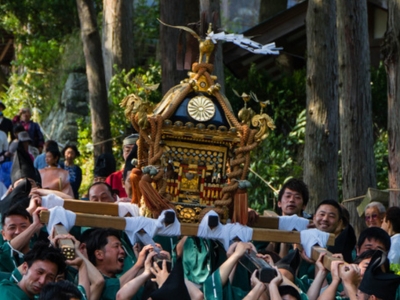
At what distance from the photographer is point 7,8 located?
27.9 meters

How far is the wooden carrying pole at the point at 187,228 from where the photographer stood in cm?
1021

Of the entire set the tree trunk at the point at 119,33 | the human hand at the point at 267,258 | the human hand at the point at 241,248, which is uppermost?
the tree trunk at the point at 119,33

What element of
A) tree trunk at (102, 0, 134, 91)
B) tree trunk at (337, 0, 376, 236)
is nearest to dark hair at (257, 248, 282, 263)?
tree trunk at (337, 0, 376, 236)

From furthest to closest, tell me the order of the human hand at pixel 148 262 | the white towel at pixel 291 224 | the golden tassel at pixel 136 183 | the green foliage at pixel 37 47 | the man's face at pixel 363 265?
1. the green foliage at pixel 37 47
2. the white towel at pixel 291 224
3. the golden tassel at pixel 136 183
4. the man's face at pixel 363 265
5. the human hand at pixel 148 262

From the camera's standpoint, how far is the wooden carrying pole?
10211mm

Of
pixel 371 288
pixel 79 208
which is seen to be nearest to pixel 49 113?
pixel 79 208

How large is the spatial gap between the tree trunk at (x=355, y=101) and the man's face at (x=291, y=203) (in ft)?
11.9

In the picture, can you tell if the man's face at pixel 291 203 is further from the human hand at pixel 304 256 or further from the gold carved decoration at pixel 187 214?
the gold carved decoration at pixel 187 214

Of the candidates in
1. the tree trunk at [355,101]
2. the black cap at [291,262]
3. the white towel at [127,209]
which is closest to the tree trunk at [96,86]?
the tree trunk at [355,101]

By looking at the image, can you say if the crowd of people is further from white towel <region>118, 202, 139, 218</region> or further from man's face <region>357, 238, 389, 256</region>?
white towel <region>118, 202, 139, 218</region>

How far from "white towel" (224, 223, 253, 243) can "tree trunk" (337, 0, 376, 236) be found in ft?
A: 16.1

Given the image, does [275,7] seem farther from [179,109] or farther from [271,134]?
[179,109]

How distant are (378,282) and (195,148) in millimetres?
2162

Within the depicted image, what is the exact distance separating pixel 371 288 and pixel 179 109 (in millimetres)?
2386
